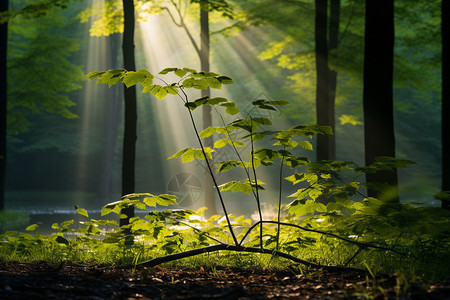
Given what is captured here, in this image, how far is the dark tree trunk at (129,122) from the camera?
597 cm

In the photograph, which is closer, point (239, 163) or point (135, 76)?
point (135, 76)

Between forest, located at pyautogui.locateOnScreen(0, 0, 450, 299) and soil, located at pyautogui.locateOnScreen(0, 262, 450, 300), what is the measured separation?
0.07 feet

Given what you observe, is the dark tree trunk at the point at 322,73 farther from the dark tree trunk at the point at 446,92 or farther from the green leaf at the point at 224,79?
the green leaf at the point at 224,79

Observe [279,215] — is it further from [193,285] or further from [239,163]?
[193,285]

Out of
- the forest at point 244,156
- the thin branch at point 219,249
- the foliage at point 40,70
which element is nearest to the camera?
the forest at point 244,156

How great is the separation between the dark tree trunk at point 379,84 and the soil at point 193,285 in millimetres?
2512

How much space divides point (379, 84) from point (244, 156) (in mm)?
22854

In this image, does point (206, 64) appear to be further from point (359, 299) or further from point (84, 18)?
point (359, 299)

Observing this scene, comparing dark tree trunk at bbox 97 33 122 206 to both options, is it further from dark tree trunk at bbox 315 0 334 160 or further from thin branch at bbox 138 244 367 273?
thin branch at bbox 138 244 367 273

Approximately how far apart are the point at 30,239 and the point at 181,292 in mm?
2250

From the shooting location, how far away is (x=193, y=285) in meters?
2.61

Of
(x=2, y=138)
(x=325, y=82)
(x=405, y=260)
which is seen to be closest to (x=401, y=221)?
(x=405, y=260)

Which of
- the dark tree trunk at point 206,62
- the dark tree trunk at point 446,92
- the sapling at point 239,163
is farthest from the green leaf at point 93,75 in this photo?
the dark tree trunk at point 206,62

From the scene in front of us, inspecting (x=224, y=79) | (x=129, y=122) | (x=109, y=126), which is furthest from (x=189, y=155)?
(x=109, y=126)
